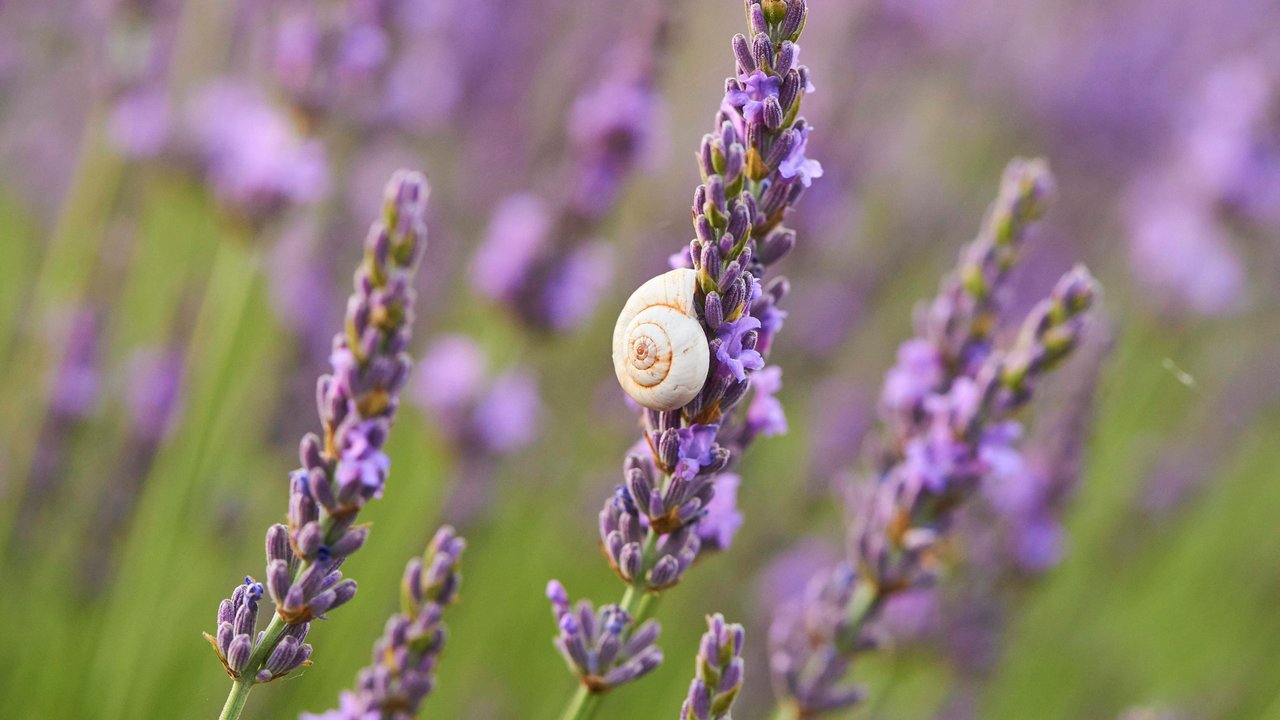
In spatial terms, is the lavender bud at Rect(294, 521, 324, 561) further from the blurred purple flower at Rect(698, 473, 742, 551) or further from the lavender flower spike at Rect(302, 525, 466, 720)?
the blurred purple flower at Rect(698, 473, 742, 551)

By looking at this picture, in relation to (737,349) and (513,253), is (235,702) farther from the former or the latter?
(513,253)

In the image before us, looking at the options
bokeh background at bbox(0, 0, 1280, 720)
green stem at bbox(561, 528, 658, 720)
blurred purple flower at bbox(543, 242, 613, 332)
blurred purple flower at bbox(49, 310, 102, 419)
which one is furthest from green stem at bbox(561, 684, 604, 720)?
blurred purple flower at bbox(49, 310, 102, 419)

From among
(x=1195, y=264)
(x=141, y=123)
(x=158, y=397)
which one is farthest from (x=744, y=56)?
(x=1195, y=264)

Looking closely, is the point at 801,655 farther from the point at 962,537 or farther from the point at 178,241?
the point at 178,241

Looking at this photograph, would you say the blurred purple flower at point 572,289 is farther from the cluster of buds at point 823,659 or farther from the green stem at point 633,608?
the green stem at point 633,608

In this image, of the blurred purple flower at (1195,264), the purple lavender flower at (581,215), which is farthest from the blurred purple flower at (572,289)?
the blurred purple flower at (1195,264)

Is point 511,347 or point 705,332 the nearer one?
point 705,332
